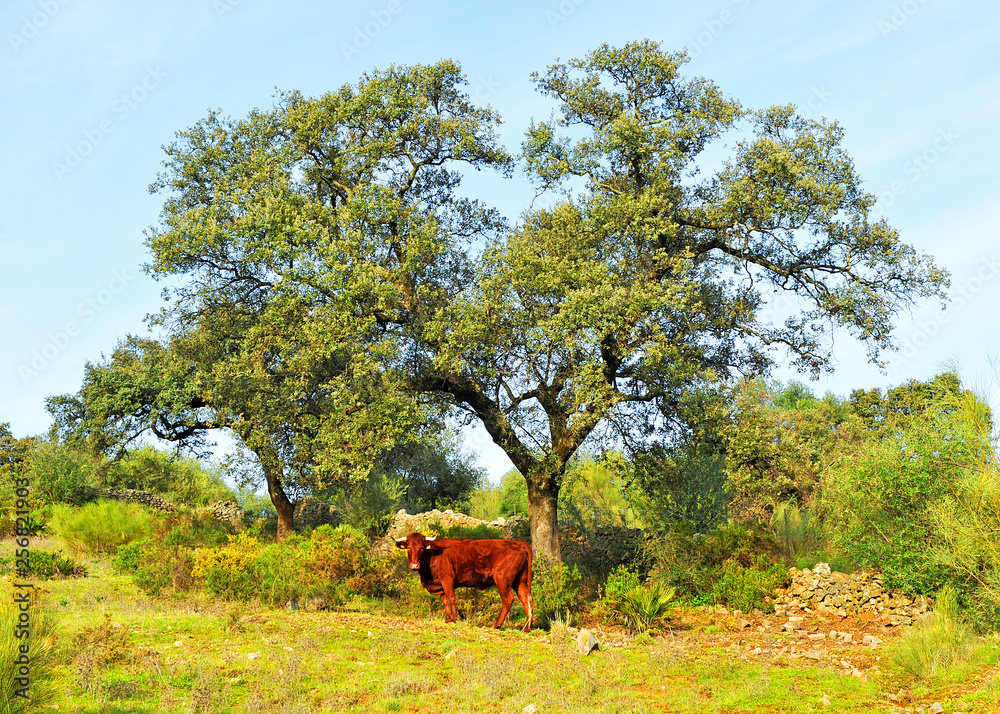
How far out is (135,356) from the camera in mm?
28000

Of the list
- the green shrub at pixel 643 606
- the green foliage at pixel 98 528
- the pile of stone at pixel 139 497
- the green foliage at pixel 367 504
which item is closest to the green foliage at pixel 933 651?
the green shrub at pixel 643 606

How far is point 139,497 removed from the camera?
3434cm

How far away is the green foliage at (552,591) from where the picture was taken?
1667 centimetres

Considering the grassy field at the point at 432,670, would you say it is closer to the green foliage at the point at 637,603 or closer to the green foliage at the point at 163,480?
the green foliage at the point at 637,603

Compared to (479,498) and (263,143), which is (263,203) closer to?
(263,143)

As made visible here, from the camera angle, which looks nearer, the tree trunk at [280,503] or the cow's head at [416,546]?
the cow's head at [416,546]

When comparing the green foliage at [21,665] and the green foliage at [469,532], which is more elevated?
the green foliage at [469,532]

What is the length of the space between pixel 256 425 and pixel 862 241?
1660 cm

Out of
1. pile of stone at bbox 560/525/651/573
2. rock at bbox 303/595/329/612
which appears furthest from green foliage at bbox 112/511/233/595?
pile of stone at bbox 560/525/651/573

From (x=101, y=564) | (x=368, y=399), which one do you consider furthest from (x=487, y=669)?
(x=101, y=564)

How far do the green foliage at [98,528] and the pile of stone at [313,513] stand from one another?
5.75 metres

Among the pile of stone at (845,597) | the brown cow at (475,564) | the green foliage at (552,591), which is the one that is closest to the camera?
the brown cow at (475,564)

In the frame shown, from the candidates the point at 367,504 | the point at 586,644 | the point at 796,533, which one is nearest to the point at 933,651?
the point at 586,644

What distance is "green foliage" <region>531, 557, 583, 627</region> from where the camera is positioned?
16.7 metres
